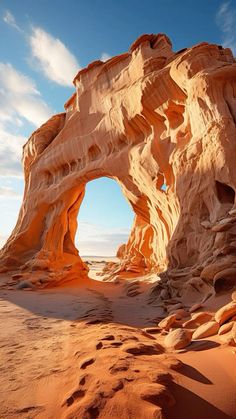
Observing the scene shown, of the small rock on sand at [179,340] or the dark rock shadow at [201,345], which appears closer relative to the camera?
the dark rock shadow at [201,345]

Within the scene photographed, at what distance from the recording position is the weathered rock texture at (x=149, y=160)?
23.0 ft

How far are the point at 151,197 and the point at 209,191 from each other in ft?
13.2

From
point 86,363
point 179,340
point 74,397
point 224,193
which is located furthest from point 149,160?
point 74,397

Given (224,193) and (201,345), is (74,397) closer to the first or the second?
(201,345)

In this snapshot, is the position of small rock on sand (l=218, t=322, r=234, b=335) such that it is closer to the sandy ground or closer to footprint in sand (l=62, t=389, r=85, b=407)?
the sandy ground

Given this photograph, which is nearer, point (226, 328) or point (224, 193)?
point (226, 328)

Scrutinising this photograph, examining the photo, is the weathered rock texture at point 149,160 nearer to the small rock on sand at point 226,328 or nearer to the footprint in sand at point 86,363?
the small rock on sand at point 226,328

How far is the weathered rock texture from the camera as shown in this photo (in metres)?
7.00

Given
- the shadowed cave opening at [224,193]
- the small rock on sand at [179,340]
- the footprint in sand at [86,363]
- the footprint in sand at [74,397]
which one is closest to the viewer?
the footprint in sand at [74,397]

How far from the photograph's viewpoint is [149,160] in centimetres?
1048

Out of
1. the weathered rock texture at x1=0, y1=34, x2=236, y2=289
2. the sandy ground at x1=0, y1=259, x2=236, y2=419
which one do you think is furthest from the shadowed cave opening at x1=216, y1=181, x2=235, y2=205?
the sandy ground at x1=0, y1=259, x2=236, y2=419

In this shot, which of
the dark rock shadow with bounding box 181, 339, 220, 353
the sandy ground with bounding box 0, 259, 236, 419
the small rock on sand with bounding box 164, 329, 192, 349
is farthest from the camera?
the small rock on sand with bounding box 164, 329, 192, 349

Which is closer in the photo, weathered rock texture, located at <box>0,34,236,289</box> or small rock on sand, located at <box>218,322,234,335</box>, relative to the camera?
small rock on sand, located at <box>218,322,234,335</box>

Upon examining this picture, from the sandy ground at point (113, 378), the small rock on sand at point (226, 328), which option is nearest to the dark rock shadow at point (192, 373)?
the sandy ground at point (113, 378)
